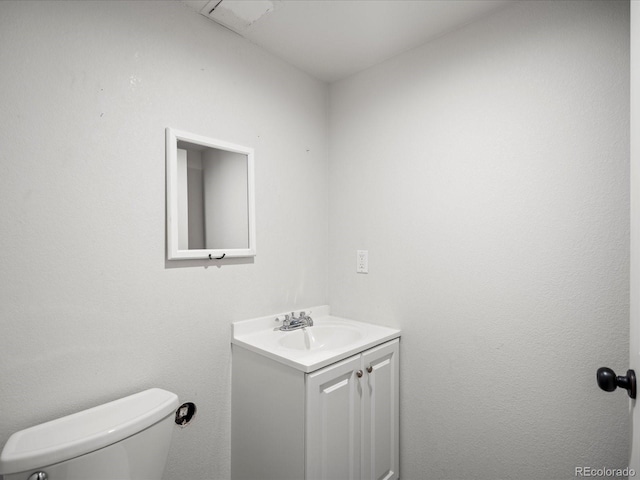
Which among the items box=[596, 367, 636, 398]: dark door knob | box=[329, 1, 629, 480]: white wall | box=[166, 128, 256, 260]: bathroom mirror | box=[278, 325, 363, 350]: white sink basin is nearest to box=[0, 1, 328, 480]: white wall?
box=[166, 128, 256, 260]: bathroom mirror

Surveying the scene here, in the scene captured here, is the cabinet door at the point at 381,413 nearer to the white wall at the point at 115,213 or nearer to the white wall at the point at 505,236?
the white wall at the point at 505,236

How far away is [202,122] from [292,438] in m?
1.39

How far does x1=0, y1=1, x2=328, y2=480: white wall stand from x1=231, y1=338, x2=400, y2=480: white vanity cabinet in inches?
4.7

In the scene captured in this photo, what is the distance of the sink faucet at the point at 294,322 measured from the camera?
1658 millimetres

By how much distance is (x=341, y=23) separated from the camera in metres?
1.48

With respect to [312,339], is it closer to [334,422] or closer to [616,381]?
[334,422]

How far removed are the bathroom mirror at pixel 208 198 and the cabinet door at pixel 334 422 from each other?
2.30ft

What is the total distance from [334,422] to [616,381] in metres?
0.94

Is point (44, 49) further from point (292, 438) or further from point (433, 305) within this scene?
point (433, 305)

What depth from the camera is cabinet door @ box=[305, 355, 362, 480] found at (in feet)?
3.97

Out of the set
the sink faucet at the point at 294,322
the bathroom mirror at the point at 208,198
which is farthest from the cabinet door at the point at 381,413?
the bathroom mirror at the point at 208,198

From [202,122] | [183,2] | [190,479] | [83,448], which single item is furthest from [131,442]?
[183,2]

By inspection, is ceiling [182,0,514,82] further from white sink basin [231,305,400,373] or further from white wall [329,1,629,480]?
white sink basin [231,305,400,373]

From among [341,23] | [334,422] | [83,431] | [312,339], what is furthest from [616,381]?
[341,23]
